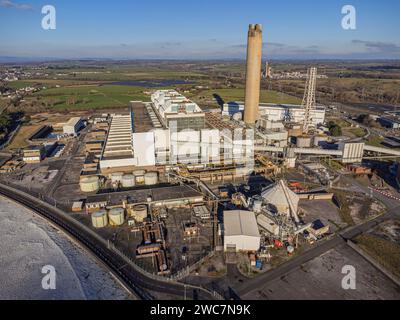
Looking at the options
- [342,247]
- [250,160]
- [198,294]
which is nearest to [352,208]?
[342,247]

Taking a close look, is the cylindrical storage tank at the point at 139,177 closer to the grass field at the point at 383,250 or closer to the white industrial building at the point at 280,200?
the white industrial building at the point at 280,200

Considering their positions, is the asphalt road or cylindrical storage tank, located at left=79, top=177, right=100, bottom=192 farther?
cylindrical storage tank, located at left=79, top=177, right=100, bottom=192

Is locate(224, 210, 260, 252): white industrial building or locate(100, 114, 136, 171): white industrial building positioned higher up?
locate(100, 114, 136, 171): white industrial building

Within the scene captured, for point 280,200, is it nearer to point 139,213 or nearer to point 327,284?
Answer: point 327,284

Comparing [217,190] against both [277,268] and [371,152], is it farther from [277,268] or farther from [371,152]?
[371,152]

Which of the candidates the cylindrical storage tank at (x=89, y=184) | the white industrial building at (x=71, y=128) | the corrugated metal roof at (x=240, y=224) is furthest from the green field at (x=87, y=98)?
the corrugated metal roof at (x=240, y=224)

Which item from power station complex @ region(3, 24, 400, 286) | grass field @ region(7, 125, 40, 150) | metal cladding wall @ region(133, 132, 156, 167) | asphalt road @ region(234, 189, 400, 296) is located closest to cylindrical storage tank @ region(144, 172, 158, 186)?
power station complex @ region(3, 24, 400, 286)

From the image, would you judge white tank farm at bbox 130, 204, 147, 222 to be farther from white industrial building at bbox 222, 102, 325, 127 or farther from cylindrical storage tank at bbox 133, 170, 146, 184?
white industrial building at bbox 222, 102, 325, 127
